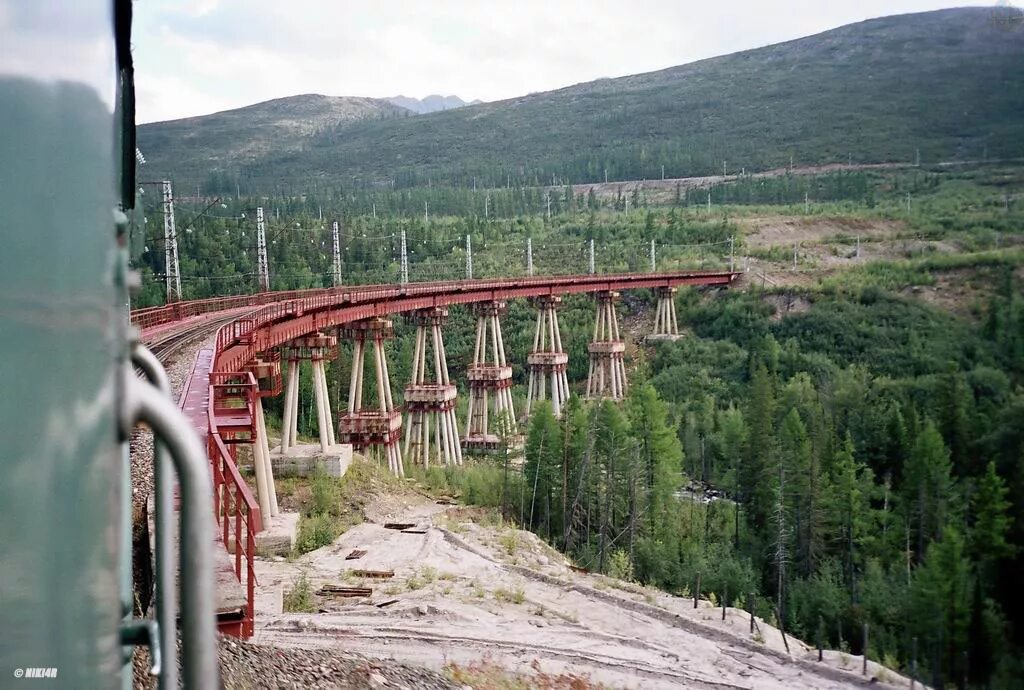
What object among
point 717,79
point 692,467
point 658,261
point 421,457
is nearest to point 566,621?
point 421,457

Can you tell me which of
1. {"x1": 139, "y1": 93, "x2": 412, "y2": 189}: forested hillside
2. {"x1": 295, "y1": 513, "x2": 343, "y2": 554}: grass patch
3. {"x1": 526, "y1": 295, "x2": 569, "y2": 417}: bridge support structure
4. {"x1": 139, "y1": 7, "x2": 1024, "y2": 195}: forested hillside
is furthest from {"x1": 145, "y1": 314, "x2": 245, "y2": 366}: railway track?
{"x1": 139, "y1": 93, "x2": 412, "y2": 189}: forested hillside

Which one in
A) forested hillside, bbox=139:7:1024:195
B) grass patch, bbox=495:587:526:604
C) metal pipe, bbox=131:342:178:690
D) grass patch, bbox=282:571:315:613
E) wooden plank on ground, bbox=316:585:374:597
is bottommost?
grass patch, bbox=495:587:526:604

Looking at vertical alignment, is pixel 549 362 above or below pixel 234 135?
below

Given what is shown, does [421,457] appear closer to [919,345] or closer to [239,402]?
[239,402]

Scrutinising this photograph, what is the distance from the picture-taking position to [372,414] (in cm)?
2439

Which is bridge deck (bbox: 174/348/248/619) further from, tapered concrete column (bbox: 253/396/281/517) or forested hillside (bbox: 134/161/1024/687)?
tapered concrete column (bbox: 253/396/281/517)

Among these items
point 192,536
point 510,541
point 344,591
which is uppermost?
point 192,536

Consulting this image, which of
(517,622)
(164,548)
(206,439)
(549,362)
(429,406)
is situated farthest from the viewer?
(549,362)

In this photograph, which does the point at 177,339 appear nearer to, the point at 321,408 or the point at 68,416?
the point at 321,408

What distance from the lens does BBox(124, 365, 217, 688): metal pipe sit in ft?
3.30

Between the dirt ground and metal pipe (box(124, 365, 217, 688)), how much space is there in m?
10.8

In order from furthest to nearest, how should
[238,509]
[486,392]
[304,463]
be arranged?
[486,392] → [304,463] → [238,509]

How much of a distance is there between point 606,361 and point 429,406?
47.6ft

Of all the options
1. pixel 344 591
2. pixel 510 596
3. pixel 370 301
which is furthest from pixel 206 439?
pixel 370 301
